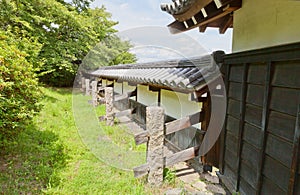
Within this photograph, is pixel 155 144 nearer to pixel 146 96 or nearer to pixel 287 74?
pixel 287 74

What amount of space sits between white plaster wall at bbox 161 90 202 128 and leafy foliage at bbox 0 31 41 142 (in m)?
3.32

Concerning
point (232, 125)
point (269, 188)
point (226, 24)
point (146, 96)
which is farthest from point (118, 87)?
point (269, 188)

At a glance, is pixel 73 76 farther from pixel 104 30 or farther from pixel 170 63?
pixel 170 63

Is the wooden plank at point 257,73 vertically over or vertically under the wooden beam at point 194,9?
under

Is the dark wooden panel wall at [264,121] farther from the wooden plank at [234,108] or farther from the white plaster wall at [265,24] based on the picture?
the white plaster wall at [265,24]

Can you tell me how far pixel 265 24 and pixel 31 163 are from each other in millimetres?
4958

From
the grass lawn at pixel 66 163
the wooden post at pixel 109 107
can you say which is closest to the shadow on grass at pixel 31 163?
the grass lawn at pixel 66 163

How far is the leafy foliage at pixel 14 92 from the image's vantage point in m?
3.25

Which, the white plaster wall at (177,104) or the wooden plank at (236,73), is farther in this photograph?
the white plaster wall at (177,104)

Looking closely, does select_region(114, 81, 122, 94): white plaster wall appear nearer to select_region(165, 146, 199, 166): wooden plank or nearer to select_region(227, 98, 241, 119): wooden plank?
select_region(165, 146, 199, 166): wooden plank

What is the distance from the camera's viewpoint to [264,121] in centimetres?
185

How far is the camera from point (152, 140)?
3475 millimetres

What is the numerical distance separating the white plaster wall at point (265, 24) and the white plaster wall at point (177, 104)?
1834 millimetres

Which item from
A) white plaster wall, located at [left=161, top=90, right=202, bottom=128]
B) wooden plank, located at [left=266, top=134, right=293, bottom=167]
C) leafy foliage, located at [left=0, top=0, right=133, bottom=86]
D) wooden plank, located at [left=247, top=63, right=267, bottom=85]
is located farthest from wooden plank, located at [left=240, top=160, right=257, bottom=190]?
leafy foliage, located at [left=0, top=0, right=133, bottom=86]
